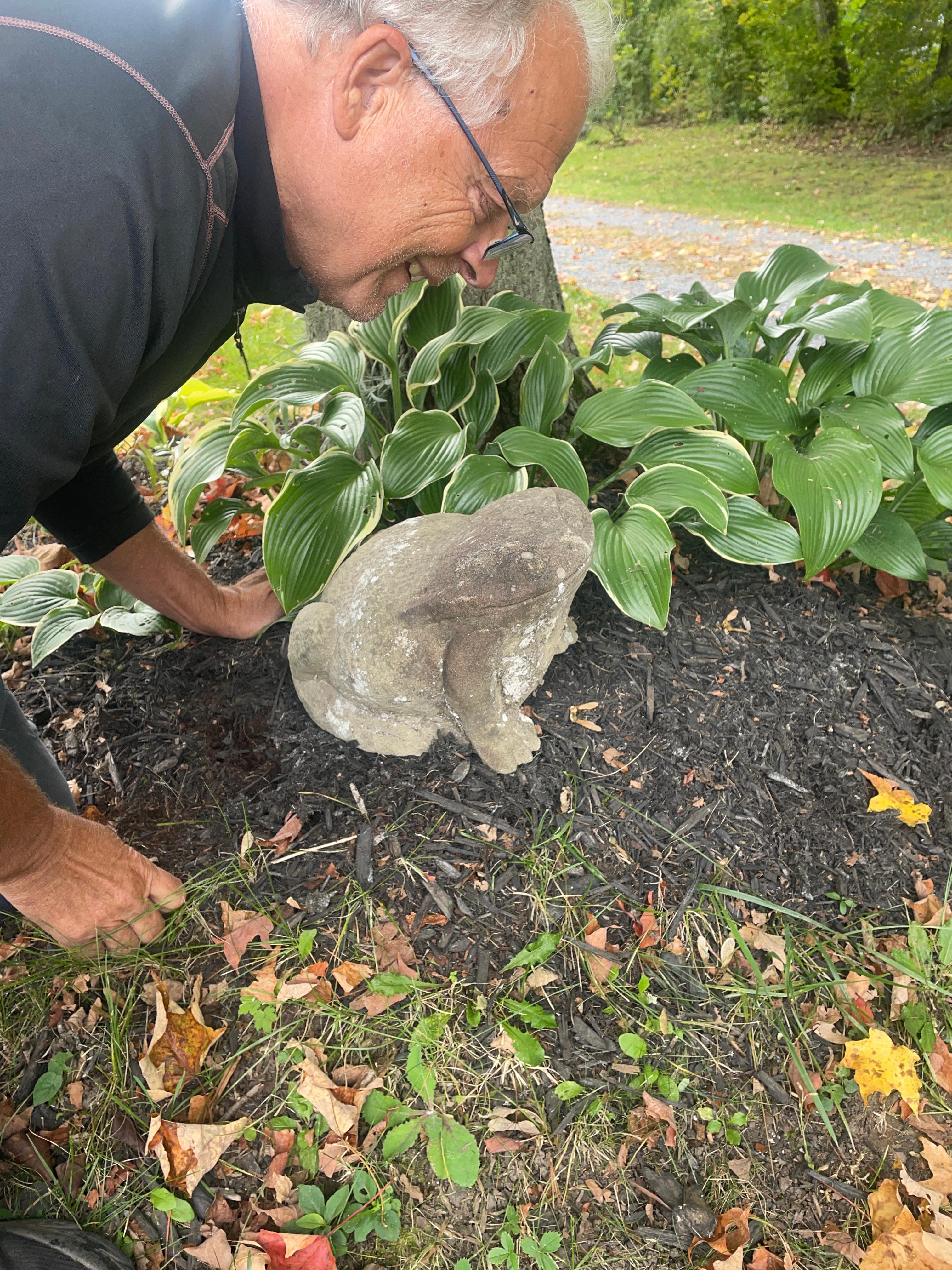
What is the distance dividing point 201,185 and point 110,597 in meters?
1.54

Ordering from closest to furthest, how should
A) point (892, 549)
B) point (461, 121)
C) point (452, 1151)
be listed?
point (461, 121) < point (452, 1151) < point (892, 549)

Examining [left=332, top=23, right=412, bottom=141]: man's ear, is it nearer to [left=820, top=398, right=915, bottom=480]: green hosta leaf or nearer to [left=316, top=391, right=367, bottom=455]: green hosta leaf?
[left=316, top=391, right=367, bottom=455]: green hosta leaf

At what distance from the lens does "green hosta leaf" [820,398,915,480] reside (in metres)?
2.27

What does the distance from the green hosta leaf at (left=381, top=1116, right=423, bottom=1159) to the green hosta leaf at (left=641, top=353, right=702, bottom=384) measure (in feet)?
7.61

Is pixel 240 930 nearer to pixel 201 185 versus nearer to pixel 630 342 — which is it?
pixel 201 185

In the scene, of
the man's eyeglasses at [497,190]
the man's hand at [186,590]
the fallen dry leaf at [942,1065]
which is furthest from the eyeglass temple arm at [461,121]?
the fallen dry leaf at [942,1065]

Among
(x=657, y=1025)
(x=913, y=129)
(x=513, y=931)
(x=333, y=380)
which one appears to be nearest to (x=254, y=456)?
(x=333, y=380)

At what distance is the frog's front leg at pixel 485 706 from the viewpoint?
1.87 meters

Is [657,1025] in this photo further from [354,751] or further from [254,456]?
[254,456]

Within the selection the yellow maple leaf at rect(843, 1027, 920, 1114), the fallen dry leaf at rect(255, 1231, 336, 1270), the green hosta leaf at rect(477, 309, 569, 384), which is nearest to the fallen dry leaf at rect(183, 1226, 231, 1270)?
the fallen dry leaf at rect(255, 1231, 336, 1270)

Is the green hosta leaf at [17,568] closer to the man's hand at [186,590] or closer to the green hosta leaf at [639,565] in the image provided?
the man's hand at [186,590]

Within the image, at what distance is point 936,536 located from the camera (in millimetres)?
2500

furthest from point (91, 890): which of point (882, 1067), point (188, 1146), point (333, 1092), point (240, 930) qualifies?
point (882, 1067)

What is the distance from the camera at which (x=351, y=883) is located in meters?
1.86
